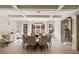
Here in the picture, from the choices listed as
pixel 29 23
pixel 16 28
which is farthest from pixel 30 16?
pixel 16 28

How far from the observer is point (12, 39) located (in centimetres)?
690

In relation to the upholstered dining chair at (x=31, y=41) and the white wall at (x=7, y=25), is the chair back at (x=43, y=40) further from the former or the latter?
the white wall at (x=7, y=25)

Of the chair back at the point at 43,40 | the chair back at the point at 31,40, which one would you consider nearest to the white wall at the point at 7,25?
the chair back at the point at 31,40

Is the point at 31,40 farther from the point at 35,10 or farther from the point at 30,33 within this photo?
the point at 35,10

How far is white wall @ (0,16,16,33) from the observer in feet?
21.5

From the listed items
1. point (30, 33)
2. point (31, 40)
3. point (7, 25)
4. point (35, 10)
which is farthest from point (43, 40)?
point (7, 25)

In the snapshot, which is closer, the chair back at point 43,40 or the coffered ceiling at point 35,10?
the coffered ceiling at point 35,10

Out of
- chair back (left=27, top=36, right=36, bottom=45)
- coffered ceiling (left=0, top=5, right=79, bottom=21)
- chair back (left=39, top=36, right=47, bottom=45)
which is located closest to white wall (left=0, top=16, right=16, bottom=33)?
coffered ceiling (left=0, top=5, right=79, bottom=21)

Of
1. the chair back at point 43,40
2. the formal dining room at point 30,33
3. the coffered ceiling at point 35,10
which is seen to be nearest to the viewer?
the coffered ceiling at point 35,10

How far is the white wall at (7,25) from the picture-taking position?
6565 millimetres
